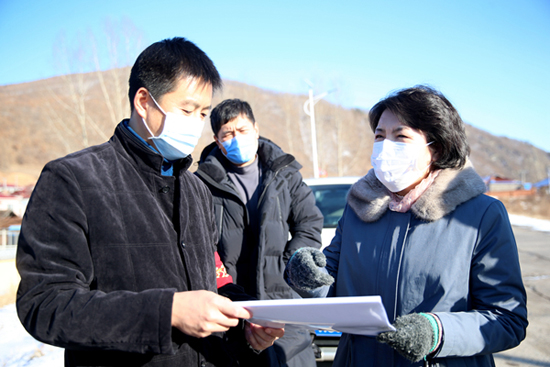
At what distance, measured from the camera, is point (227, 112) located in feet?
10.9

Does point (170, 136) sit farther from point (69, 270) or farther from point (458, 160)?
point (458, 160)

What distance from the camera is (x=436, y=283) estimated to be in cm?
164

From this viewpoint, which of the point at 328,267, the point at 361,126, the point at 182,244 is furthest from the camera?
the point at 361,126

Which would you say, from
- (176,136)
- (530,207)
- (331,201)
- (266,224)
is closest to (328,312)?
(176,136)

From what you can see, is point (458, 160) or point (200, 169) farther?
point (200, 169)

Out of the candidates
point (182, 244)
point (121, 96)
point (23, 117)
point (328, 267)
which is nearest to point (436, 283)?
point (328, 267)

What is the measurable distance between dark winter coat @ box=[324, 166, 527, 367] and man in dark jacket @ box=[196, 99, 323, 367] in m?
1.03

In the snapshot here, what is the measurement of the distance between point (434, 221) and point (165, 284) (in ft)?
3.70

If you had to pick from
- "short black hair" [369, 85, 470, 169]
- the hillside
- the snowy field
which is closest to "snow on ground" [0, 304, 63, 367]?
the snowy field

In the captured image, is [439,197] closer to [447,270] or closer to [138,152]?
[447,270]

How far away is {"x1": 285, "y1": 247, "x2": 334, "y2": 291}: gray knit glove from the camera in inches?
67.7

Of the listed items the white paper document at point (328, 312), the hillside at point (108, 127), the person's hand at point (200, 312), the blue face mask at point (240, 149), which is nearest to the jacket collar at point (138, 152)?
the person's hand at point (200, 312)

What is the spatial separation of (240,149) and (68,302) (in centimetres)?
212

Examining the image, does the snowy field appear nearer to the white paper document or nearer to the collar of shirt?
the collar of shirt
